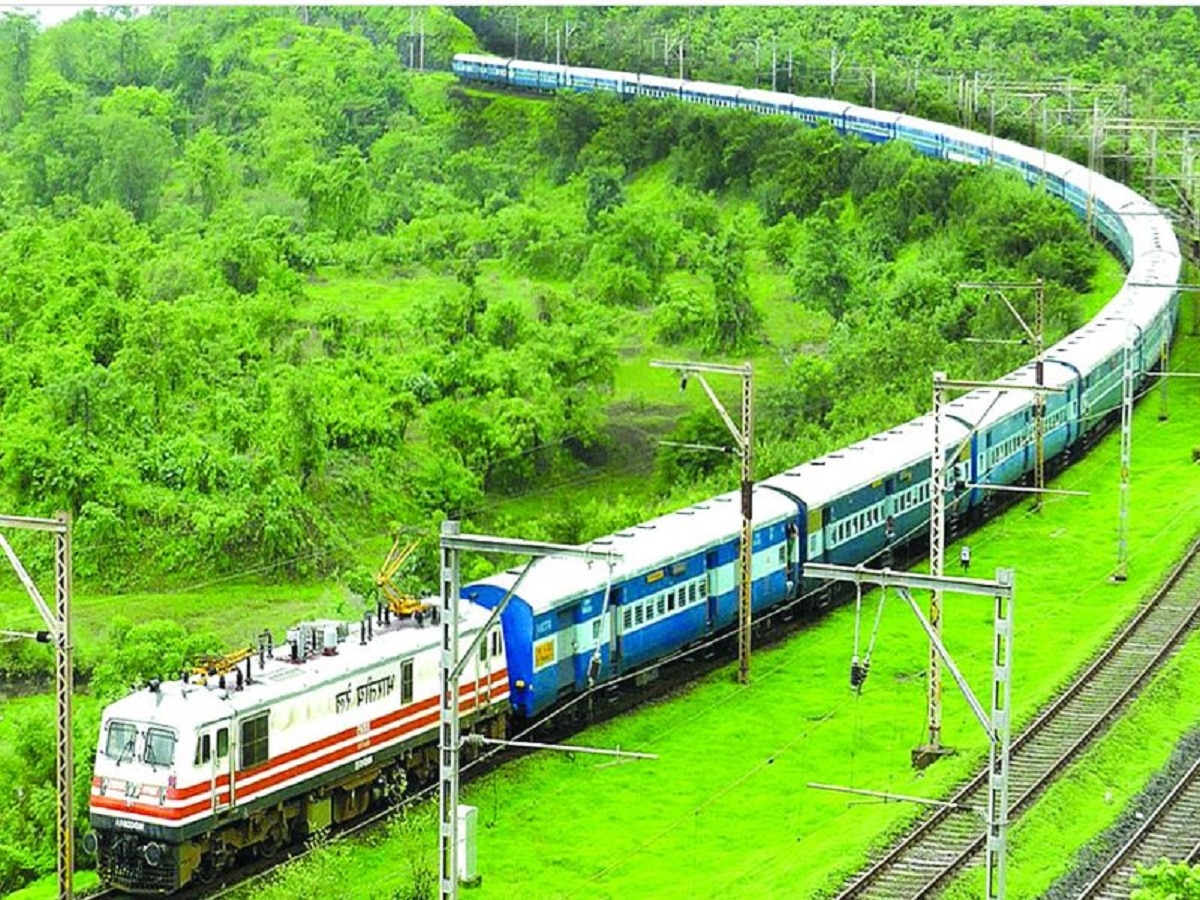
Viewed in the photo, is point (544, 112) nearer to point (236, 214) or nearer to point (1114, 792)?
point (236, 214)

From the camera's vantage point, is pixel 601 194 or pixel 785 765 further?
pixel 601 194

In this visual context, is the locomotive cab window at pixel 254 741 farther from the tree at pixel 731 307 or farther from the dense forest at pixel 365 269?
the tree at pixel 731 307

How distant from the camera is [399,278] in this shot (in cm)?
8644

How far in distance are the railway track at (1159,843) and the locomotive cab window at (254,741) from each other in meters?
11.3

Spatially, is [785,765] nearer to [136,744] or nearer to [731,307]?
[136,744]

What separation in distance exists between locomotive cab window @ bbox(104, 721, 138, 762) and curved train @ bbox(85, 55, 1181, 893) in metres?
0.03

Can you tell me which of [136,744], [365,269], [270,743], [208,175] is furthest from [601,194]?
[136,744]

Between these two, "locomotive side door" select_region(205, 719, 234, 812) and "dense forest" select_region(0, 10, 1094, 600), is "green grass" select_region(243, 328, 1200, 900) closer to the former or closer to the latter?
"locomotive side door" select_region(205, 719, 234, 812)

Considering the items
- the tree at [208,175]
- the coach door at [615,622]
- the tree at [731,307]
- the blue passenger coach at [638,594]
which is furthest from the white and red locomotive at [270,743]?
the tree at [208,175]

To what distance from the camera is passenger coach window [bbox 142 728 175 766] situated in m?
28.2

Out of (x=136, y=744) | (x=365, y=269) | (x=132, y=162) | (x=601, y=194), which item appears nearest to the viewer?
(x=136, y=744)

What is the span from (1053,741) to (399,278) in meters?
55.4

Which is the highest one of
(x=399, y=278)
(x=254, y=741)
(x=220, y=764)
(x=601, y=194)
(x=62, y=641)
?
(x=601, y=194)

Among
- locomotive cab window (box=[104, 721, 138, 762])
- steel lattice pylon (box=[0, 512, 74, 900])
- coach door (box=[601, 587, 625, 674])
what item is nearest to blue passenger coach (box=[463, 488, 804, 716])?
coach door (box=[601, 587, 625, 674])
